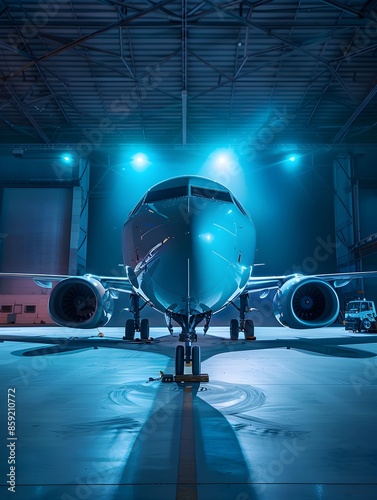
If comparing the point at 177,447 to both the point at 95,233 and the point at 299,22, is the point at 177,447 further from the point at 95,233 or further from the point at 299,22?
the point at 95,233

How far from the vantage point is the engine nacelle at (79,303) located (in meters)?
9.22

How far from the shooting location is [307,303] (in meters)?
9.61

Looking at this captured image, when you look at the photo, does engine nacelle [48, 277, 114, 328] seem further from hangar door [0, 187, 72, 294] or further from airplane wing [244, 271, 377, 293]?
hangar door [0, 187, 72, 294]

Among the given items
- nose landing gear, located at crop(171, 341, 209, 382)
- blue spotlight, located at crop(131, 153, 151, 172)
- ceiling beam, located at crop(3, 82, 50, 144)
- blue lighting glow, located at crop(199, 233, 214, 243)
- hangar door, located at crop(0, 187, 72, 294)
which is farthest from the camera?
blue spotlight, located at crop(131, 153, 151, 172)

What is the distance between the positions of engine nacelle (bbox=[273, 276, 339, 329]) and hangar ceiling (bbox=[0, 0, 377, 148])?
403 inches

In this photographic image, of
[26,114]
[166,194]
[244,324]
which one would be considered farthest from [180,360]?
[26,114]

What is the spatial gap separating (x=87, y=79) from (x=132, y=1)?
550cm

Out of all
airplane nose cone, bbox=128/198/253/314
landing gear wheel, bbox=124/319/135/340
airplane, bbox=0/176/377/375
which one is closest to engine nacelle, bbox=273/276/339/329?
airplane, bbox=0/176/377/375

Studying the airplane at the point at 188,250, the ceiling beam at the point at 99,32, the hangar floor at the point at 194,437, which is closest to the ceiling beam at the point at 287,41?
the ceiling beam at the point at 99,32

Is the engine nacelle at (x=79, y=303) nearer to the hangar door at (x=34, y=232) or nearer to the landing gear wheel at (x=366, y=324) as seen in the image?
the landing gear wheel at (x=366, y=324)

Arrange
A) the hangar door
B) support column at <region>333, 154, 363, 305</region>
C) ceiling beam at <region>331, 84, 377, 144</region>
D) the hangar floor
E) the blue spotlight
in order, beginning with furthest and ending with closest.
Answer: the blue spotlight
the hangar door
support column at <region>333, 154, 363, 305</region>
ceiling beam at <region>331, 84, 377, 144</region>
the hangar floor

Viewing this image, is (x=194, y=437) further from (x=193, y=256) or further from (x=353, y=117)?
(x=353, y=117)

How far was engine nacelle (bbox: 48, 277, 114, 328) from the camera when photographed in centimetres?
922

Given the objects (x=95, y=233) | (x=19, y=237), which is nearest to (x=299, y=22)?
(x=95, y=233)
